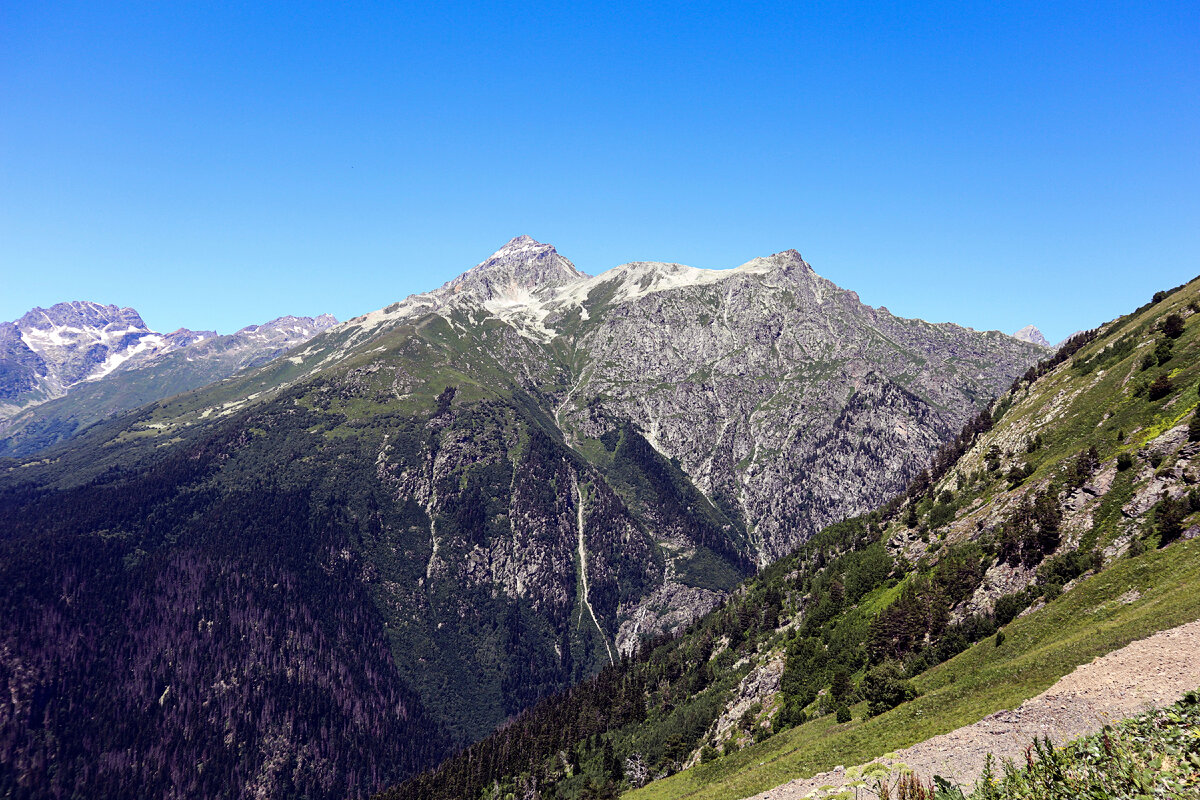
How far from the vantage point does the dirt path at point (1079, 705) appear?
36938 mm

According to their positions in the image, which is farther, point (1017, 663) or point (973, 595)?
point (973, 595)

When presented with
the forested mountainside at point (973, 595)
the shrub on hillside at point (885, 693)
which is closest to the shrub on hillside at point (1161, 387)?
the forested mountainside at point (973, 595)

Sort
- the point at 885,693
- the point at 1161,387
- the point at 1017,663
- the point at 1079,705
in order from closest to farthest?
the point at 1079,705 < the point at 1017,663 < the point at 885,693 < the point at 1161,387

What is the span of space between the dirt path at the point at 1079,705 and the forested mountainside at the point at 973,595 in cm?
231

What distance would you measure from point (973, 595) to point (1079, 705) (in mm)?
48255

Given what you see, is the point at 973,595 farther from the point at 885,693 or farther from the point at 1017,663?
the point at 1017,663

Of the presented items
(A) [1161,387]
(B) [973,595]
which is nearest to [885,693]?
(B) [973,595]

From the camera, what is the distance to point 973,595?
272ft

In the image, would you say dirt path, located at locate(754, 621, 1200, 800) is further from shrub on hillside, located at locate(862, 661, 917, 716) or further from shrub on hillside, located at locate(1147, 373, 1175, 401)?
shrub on hillside, located at locate(1147, 373, 1175, 401)

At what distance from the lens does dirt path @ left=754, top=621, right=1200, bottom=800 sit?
3694 centimetres

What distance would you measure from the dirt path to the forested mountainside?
231 centimetres

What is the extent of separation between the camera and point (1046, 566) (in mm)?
73000

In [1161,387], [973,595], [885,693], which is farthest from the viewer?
[1161,387]

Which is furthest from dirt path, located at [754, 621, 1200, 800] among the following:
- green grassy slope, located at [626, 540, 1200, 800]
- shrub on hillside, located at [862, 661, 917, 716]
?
shrub on hillside, located at [862, 661, 917, 716]
